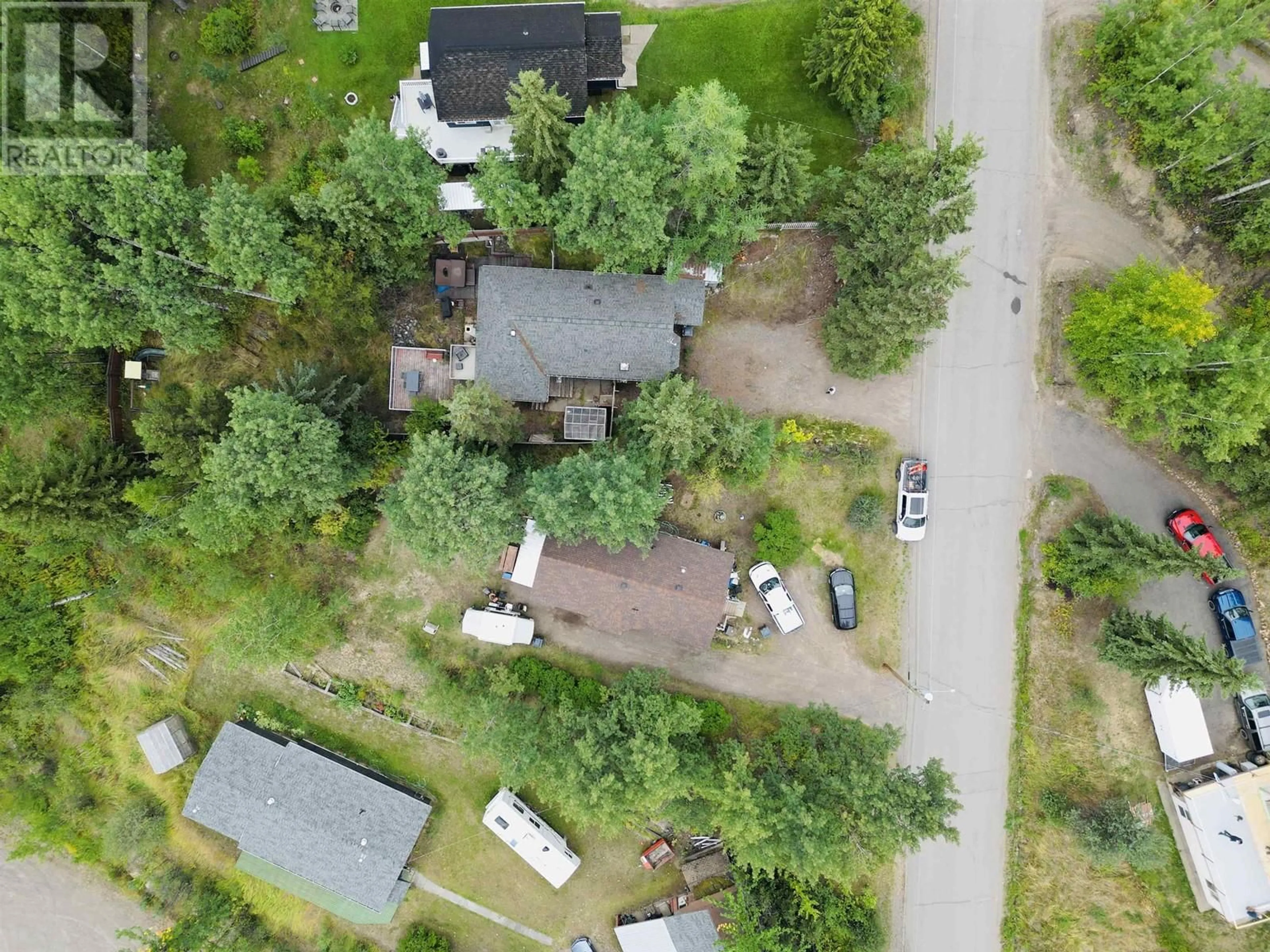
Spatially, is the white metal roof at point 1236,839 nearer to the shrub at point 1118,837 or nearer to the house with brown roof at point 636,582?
the shrub at point 1118,837

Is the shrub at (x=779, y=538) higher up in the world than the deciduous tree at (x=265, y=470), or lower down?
lower down

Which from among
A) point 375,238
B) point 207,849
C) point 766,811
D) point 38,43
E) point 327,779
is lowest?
point 207,849

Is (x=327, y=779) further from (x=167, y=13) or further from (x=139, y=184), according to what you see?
(x=167, y=13)

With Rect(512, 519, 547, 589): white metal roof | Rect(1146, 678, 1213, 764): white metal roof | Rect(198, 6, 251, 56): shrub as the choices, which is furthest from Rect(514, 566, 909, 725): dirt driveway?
Rect(198, 6, 251, 56): shrub

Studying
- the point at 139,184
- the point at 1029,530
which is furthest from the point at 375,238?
the point at 1029,530

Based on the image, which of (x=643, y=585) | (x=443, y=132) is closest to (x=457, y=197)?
(x=443, y=132)

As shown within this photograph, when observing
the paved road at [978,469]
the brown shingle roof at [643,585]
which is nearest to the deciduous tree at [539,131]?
the brown shingle roof at [643,585]
